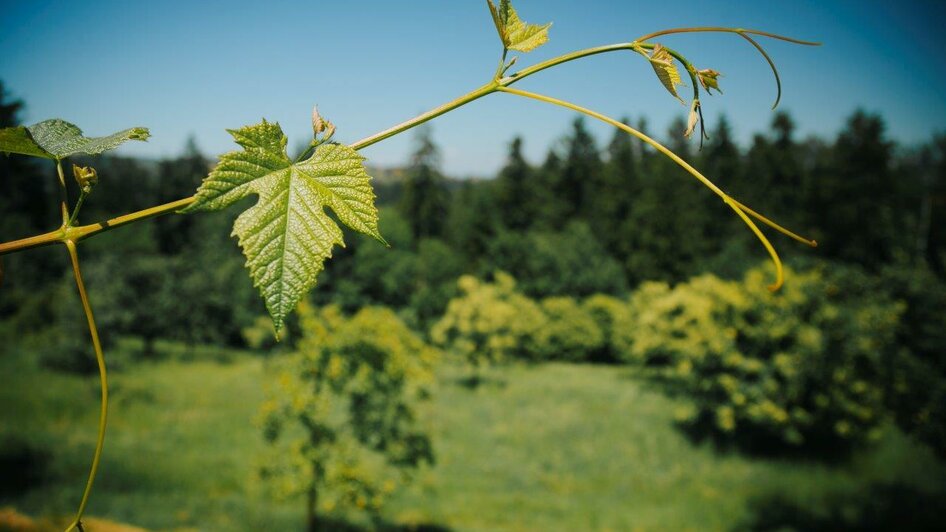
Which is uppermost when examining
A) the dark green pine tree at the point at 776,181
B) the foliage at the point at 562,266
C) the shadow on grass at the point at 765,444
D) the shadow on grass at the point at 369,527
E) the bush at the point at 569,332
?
the dark green pine tree at the point at 776,181

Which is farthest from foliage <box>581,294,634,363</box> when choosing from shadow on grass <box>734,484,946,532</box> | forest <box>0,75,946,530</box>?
shadow on grass <box>734,484,946,532</box>

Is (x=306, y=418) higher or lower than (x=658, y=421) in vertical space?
higher

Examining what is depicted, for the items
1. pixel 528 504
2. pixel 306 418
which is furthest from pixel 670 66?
pixel 528 504

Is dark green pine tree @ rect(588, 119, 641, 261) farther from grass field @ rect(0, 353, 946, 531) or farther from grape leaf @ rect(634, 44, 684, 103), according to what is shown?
grape leaf @ rect(634, 44, 684, 103)

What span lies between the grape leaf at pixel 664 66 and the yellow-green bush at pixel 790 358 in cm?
1220

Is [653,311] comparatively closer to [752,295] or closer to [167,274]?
[752,295]

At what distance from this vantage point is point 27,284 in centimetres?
2391

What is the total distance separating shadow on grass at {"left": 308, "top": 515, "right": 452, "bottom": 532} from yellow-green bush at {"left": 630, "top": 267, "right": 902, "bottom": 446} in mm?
7796

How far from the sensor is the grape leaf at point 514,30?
0.48 metres

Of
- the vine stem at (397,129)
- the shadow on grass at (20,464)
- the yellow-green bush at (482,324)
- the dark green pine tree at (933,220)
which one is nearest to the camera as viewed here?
the vine stem at (397,129)

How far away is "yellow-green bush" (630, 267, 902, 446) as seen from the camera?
11594mm

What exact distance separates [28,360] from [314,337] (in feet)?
63.2

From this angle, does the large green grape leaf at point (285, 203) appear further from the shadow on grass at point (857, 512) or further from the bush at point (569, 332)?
the bush at point (569, 332)

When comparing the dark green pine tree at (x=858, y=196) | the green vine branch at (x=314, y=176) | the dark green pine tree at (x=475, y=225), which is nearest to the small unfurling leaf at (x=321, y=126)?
the green vine branch at (x=314, y=176)
